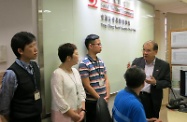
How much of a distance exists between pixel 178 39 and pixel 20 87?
7.57 ft

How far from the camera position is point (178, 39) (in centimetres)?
304

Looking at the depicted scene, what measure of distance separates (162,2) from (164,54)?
176 cm

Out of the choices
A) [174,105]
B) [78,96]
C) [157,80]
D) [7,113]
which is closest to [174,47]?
[157,80]

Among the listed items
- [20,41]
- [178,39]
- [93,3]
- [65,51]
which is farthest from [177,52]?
[20,41]

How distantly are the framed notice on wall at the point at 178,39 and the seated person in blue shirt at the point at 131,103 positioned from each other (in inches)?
59.0

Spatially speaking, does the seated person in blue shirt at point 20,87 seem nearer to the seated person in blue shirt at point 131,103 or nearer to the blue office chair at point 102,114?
the blue office chair at point 102,114

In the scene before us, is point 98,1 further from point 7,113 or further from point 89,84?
point 7,113

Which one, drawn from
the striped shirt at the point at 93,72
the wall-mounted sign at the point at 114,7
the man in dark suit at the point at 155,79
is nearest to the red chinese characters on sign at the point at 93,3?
the wall-mounted sign at the point at 114,7

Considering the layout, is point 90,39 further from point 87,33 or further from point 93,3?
point 93,3

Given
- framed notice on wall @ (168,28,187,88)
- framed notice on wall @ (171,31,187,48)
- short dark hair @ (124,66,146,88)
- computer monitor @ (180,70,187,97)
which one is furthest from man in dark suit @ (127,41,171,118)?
short dark hair @ (124,66,146,88)

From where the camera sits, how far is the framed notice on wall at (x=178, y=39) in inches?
117

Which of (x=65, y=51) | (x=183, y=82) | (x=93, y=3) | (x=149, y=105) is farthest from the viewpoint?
(x=93, y=3)

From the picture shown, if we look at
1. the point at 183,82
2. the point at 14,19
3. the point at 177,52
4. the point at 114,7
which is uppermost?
the point at 114,7

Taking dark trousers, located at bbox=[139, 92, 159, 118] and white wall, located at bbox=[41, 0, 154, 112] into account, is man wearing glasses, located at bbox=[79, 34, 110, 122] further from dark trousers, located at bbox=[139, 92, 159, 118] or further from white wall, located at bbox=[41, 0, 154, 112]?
dark trousers, located at bbox=[139, 92, 159, 118]
